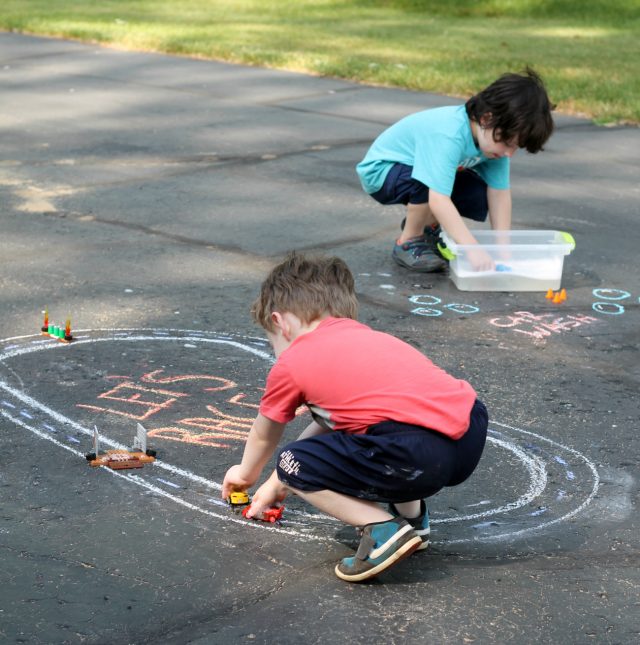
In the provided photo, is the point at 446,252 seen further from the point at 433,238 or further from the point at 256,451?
the point at 256,451

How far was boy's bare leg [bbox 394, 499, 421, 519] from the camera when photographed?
10.1ft

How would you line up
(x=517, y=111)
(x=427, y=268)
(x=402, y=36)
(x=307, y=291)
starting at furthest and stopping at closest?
(x=402, y=36) → (x=427, y=268) → (x=517, y=111) → (x=307, y=291)

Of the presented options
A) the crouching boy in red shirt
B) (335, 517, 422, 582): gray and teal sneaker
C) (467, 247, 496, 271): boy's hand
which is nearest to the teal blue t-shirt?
(467, 247, 496, 271): boy's hand

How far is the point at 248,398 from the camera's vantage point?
407 cm

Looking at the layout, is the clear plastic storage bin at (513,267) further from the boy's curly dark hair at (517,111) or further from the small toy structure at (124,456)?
the small toy structure at (124,456)

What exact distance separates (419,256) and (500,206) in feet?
1.52

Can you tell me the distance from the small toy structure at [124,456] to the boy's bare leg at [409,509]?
2.77 ft

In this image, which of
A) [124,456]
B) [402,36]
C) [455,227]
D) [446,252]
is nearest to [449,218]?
[455,227]

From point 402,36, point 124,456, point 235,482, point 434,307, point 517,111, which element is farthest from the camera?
point 402,36

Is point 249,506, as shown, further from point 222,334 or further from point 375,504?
point 222,334

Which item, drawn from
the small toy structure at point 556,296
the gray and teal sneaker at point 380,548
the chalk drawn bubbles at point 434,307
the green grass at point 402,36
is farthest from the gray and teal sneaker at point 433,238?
the green grass at point 402,36

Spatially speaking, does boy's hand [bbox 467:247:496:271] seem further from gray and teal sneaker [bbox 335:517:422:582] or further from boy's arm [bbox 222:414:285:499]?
gray and teal sneaker [bbox 335:517:422:582]

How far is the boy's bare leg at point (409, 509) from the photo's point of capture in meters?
3.07

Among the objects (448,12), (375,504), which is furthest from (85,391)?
(448,12)
